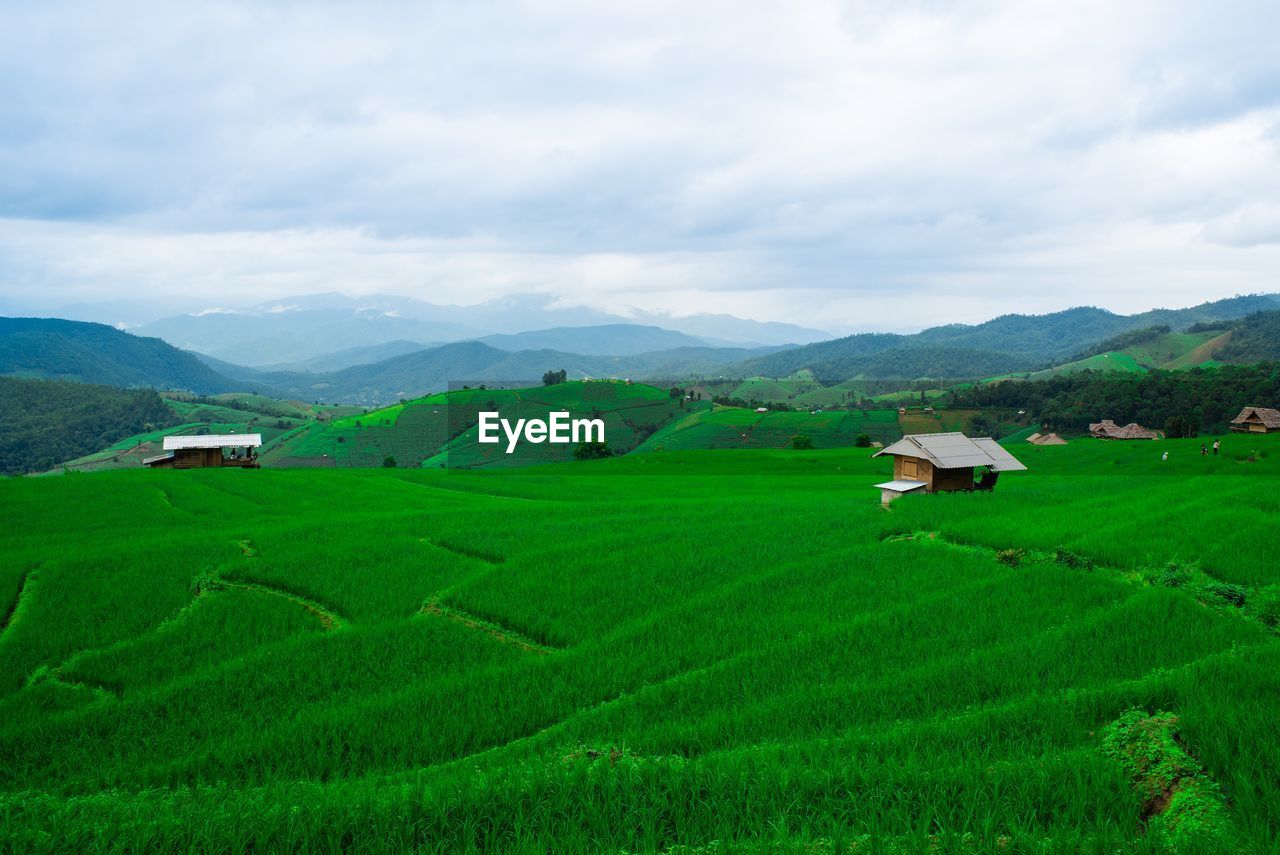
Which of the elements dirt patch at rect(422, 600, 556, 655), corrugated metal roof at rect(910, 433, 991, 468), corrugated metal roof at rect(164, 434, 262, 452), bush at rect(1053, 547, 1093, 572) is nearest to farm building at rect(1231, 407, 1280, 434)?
corrugated metal roof at rect(910, 433, 991, 468)

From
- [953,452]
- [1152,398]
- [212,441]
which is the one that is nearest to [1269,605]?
[953,452]

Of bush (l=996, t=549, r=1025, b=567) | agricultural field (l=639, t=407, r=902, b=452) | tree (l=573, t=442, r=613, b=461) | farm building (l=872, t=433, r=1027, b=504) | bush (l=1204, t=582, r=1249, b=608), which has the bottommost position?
tree (l=573, t=442, r=613, b=461)

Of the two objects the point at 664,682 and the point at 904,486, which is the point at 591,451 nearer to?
the point at 904,486

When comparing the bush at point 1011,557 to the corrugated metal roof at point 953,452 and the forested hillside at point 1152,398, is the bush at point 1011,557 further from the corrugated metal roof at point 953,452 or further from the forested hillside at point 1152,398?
the forested hillside at point 1152,398

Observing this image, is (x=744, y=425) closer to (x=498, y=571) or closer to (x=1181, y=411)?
(x=1181, y=411)

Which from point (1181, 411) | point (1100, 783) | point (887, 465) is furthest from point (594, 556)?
point (1181, 411)

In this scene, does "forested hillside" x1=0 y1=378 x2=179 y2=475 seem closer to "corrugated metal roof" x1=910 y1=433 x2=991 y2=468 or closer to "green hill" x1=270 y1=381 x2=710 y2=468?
"green hill" x1=270 y1=381 x2=710 y2=468
